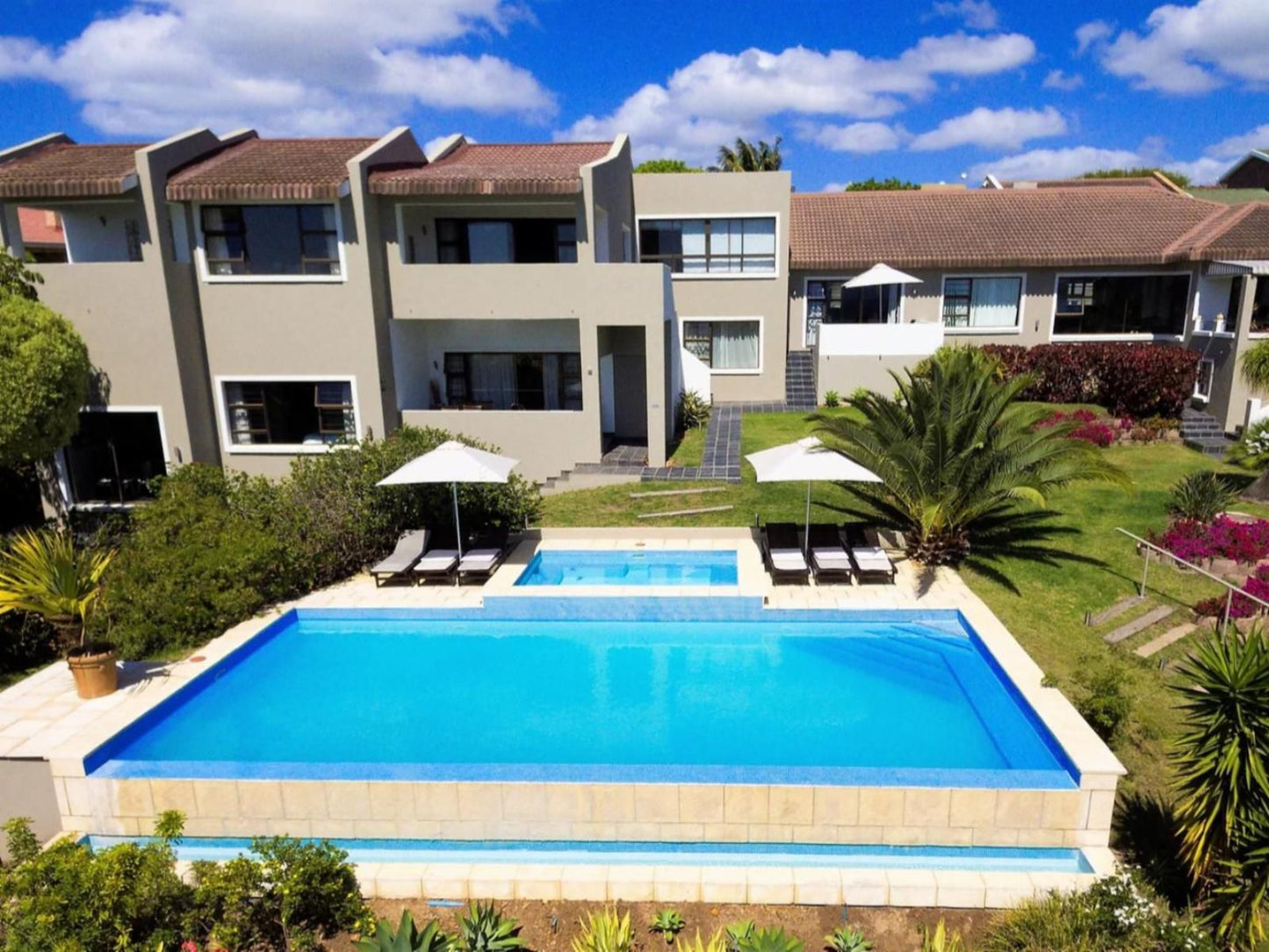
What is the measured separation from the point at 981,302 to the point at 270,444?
81.1 feet

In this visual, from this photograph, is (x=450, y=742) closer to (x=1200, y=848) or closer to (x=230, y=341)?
(x=1200, y=848)

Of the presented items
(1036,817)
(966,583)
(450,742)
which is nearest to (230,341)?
(450,742)

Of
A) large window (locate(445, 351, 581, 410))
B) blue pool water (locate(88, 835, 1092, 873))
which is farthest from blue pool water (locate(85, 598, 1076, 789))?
large window (locate(445, 351, 581, 410))

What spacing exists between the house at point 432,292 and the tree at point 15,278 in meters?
0.50

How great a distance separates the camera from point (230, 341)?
68.4 ft

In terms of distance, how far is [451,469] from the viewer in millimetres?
15133

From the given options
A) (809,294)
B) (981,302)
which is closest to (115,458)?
(809,294)

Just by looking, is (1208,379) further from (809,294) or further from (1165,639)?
(1165,639)

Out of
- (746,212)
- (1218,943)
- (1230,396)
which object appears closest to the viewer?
(1218,943)

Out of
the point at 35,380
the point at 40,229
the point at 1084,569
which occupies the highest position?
the point at 40,229

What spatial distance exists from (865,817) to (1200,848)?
298cm

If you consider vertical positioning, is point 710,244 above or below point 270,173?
below

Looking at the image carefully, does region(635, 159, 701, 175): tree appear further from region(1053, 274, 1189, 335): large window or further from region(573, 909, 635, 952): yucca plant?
region(573, 909, 635, 952): yucca plant

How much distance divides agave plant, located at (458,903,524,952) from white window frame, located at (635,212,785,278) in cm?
2346
